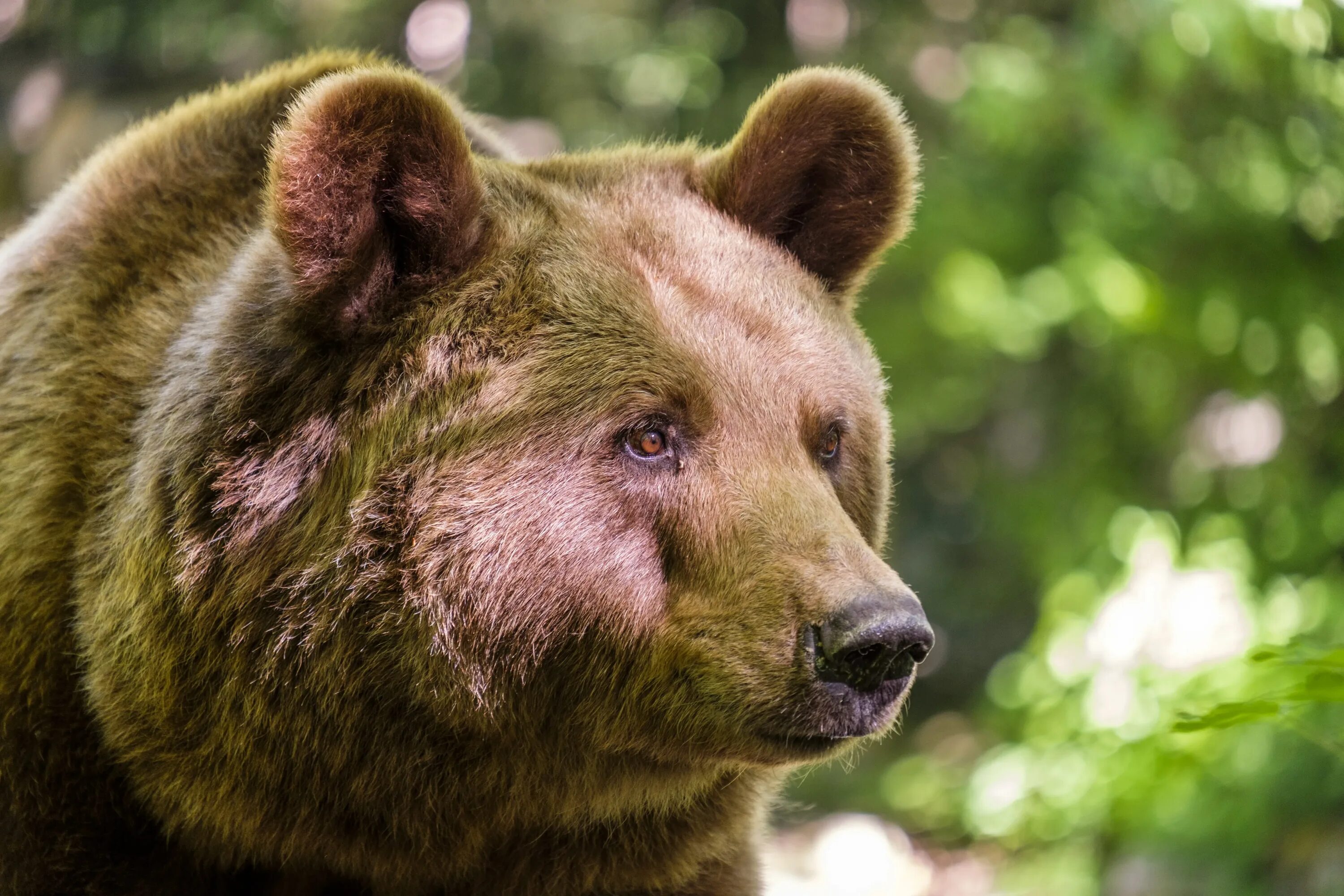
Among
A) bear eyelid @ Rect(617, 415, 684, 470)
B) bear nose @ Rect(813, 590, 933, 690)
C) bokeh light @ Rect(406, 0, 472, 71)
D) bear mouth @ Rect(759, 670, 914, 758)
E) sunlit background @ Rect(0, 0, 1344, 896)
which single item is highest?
bear eyelid @ Rect(617, 415, 684, 470)

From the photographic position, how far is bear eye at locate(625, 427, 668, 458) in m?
2.88

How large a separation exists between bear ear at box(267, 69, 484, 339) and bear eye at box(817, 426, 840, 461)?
0.91 meters

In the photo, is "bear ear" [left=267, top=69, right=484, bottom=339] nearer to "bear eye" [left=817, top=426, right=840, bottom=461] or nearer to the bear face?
the bear face

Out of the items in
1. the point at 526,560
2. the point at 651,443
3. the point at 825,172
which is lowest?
the point at 526,560

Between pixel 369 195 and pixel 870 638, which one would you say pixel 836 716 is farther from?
pixel 369 195

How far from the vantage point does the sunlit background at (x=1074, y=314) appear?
557cm

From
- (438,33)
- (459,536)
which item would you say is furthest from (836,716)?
(438,33)

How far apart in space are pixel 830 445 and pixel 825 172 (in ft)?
2.69

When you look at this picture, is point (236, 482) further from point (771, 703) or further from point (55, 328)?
point (771, 703)

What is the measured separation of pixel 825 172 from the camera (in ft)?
11.7

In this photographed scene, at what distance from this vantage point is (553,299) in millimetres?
2998

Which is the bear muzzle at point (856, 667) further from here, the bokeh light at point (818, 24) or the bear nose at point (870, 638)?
the bokeh light at point (818, 24)

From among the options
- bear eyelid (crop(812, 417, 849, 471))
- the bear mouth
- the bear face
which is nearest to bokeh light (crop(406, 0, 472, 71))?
the bear face

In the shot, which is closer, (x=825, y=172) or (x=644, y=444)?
(x=644, y=444)
